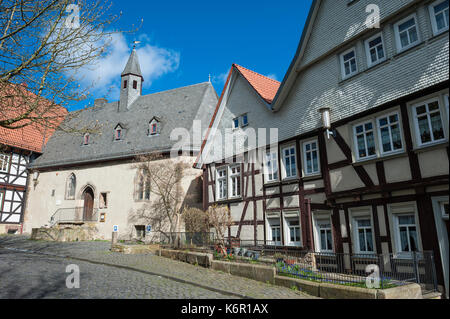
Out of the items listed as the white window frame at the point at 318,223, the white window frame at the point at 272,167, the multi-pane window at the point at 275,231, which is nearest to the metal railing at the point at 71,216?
the white window frame at the point at 272,167

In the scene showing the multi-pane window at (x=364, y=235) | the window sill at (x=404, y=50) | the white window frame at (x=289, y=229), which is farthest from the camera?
the white window frame at (x=289, y=229)

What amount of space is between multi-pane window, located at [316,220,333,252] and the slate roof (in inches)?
455

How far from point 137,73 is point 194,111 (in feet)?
31.3

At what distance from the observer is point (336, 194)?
37.7 ft

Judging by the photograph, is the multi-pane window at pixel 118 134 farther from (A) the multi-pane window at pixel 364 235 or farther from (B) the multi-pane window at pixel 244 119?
(A) the multi-pane window at pixel 364 235

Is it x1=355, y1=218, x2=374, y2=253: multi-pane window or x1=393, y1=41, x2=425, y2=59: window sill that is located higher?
x1=393, y1=41, x2=425, y2=59: window sill

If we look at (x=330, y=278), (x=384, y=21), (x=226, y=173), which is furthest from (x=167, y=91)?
(x=330, y=278)

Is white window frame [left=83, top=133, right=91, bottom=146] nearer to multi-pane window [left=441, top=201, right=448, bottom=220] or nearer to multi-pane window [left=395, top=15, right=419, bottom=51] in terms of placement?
multi-pane window [left=395, top=15, right=419, bottom=51]

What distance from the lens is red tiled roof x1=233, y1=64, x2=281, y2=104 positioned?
52.6 ft

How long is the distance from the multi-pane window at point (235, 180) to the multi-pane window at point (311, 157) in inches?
160

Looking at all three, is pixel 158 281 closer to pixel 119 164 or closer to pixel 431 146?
pixel 431 146

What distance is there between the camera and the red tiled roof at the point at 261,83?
52.6ft

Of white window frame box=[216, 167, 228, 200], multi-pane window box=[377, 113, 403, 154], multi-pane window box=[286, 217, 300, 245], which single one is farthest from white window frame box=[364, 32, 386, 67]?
white window frame box=[216, 167, 228, 200]
